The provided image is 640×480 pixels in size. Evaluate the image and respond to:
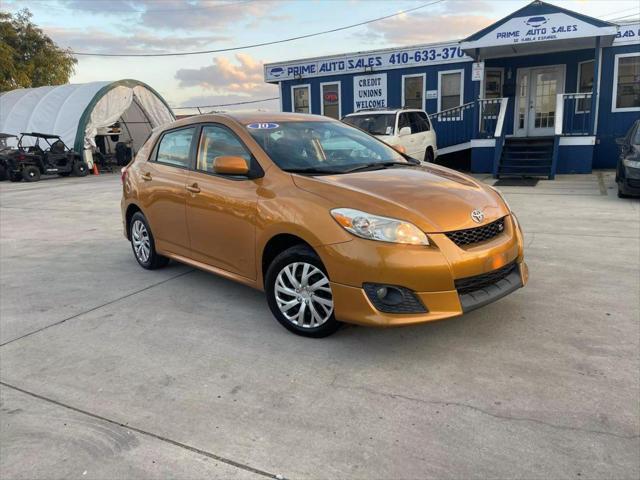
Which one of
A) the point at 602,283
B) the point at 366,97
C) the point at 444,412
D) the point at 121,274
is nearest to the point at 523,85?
the point at 366,97

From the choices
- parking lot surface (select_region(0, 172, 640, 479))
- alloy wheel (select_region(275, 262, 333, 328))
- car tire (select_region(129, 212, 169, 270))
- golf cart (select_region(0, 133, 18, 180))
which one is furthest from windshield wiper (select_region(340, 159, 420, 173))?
golf cart (select_region(0, 133, 18, 180))

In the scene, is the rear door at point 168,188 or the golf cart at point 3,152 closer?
the rear door at point 168,188

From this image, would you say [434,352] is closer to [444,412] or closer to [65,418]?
[444,412]

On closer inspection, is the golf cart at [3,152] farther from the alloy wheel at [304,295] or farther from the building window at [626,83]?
the building window at [626,83]

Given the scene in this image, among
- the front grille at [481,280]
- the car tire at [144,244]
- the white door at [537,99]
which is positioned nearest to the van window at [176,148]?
the car tire at [144,244]

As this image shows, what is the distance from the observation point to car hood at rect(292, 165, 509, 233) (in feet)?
11.0

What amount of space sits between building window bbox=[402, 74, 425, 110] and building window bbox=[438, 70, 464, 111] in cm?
63

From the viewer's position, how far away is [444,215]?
11.1 feet

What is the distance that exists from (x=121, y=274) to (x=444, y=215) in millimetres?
3862

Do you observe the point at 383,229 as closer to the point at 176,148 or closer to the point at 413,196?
the point at 413,196

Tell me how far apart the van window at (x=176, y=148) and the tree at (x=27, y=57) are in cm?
3352

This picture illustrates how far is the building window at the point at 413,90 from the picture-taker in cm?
1727

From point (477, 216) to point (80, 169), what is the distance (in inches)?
802

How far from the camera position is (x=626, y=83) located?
47.2 feet
